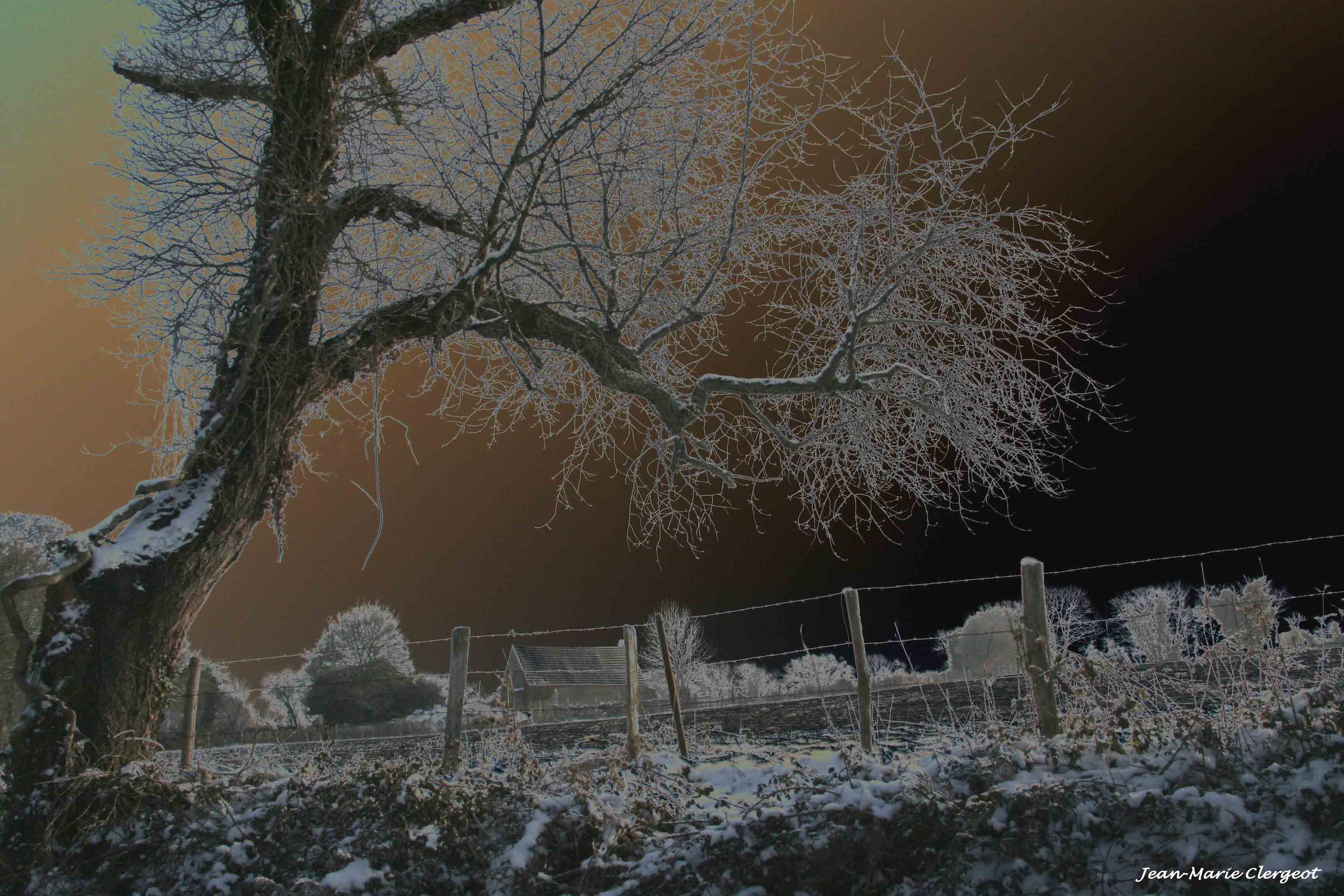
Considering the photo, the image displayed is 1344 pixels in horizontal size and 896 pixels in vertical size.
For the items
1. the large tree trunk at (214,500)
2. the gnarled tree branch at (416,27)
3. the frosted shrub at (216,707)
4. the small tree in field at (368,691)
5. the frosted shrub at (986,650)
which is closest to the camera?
the large tree trunk at (214,500)

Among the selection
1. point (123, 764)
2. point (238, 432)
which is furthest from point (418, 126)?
point (123, 764)

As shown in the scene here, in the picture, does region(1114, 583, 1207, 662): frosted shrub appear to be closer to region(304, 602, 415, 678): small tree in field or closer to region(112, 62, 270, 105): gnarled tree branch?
region(112, 62, 270, 105): gnarled tree branch

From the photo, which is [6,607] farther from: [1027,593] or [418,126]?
[1027,593]

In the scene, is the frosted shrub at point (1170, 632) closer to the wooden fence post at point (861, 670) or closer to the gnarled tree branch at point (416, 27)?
the wooden fence post at point (861, 670)

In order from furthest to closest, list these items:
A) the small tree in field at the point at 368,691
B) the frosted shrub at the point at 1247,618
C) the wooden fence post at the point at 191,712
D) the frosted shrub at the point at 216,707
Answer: the small tree in field at the point at 368,691, the frosted shrub at the point at 216,707, the wooden fence post at the point at 191,712, the frosted shrub at the point at 1247,618

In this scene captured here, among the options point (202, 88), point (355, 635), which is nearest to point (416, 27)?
point (202, 88)

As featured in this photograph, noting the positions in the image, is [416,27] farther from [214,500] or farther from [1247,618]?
[1247,618]

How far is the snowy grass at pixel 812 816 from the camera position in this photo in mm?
3322

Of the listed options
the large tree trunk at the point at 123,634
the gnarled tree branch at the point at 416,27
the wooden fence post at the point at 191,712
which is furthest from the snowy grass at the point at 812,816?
the gnarled tree branch at the point at 416,27

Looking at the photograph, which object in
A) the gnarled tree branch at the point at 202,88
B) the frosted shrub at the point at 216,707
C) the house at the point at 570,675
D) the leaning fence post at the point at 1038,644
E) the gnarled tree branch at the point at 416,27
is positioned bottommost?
the house at the point at 570,675

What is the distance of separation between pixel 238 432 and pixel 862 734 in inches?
214

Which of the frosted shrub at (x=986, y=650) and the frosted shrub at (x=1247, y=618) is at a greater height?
the frosted shrub at (x=1247, y=618)

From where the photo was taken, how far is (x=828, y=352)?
7.19 metres

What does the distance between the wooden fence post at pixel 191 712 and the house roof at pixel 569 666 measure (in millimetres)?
27361
